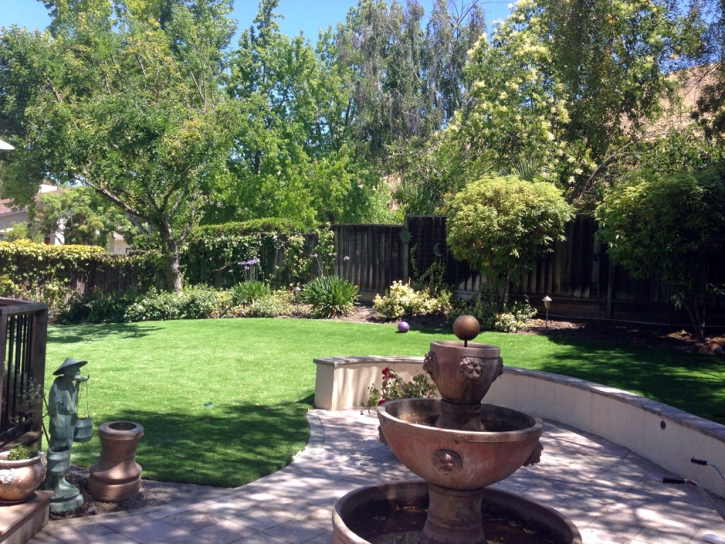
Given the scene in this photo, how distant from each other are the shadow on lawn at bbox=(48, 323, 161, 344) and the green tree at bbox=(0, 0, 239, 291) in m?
2.24

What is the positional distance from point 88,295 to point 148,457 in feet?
42.2

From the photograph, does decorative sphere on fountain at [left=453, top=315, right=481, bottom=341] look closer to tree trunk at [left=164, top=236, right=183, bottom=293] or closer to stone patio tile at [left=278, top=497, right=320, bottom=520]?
stone patio tile at [left=278, top=497, right=320, bottom=520]

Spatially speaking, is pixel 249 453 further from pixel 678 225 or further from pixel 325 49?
pixel 325 49

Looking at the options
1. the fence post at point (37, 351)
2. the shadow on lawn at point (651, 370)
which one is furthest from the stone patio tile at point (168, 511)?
the shadow on lawn at point (651, 370)

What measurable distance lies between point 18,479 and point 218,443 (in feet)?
8.28

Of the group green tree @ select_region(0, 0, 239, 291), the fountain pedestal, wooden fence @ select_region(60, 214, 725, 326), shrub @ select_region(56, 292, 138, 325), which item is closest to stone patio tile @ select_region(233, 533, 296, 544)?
the fountain pedestal

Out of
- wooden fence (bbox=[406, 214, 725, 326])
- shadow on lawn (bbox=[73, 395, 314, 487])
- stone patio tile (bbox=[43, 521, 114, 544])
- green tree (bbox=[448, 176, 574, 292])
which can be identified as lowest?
stone patio tile (bbox=[43, 521, 114, 544])

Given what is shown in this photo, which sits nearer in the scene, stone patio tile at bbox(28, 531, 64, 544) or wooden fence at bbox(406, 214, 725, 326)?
stone patio tile at bbox(28, 531, 64, 544)

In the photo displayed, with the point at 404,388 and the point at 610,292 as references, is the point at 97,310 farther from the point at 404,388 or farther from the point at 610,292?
the point at 610,292

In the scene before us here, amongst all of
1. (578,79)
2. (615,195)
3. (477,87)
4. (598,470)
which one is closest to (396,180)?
(477,87)

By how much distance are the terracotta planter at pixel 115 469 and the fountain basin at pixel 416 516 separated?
72.3 inches

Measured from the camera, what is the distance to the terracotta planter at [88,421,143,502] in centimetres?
491

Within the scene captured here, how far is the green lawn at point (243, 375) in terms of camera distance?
20.5ft

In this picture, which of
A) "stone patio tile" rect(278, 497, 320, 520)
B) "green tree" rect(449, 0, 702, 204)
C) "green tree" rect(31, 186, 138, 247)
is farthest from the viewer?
"green tree" rect(31, 186, 138, 247)
